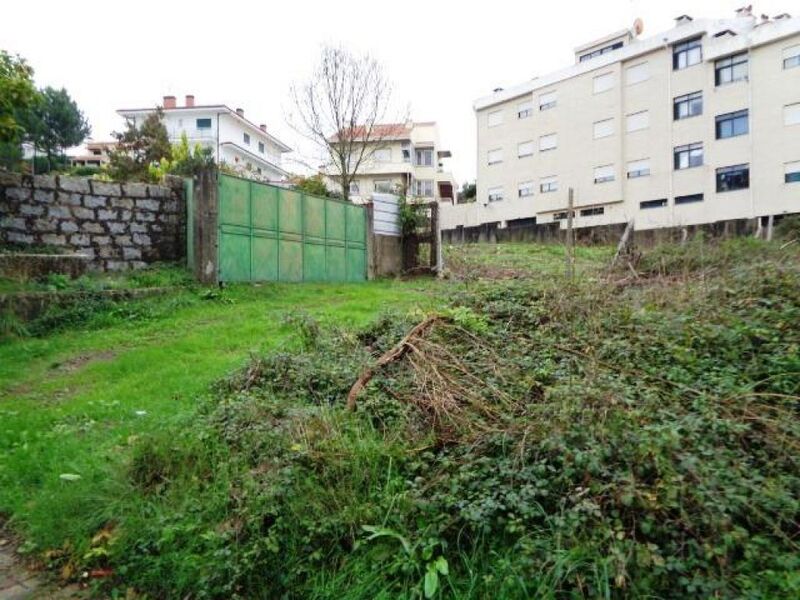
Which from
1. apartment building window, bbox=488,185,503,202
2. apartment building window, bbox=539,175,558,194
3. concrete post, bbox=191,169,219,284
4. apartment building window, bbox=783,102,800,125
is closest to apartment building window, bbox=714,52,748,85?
apartment building window, bbox=783,102,800,125

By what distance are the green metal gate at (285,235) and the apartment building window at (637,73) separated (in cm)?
2102

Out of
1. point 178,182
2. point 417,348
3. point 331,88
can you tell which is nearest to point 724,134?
point 331,88

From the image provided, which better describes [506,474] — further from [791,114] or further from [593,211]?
[593,211]

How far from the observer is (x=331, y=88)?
21094 mm

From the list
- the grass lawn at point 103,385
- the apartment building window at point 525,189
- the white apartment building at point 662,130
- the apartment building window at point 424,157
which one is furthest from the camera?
the apartment building window at point 424,157

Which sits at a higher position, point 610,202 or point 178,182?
point 610,202

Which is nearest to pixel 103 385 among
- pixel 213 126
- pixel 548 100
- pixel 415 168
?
pixel 548 100

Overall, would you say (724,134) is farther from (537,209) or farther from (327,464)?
(327,464)

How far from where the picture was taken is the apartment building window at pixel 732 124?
24984mm

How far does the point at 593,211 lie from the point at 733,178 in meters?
6.76

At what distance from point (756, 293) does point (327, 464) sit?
3.90 m

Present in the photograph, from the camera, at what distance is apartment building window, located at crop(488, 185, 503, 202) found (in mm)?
34341

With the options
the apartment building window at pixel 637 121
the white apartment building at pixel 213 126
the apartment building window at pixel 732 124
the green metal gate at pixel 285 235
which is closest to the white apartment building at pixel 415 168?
the white apartment building at pixel 213 126

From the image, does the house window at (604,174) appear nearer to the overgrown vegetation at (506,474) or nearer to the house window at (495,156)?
the house window at (495,156)
